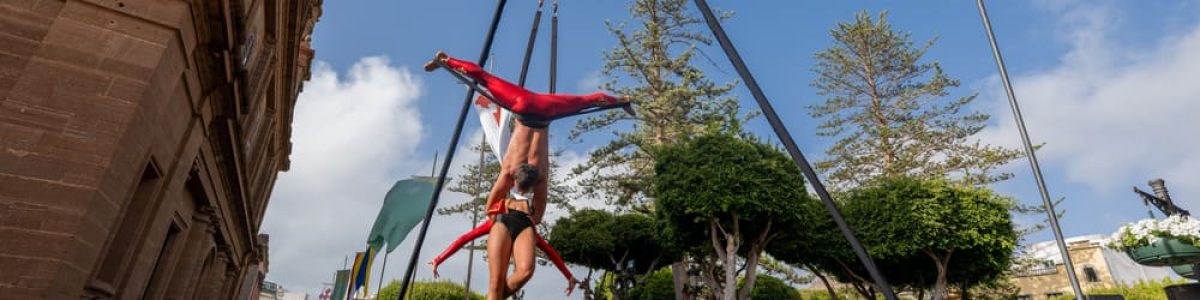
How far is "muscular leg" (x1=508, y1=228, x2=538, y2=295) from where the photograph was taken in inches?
178

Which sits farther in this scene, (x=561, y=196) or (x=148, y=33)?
(x=561, y=196)

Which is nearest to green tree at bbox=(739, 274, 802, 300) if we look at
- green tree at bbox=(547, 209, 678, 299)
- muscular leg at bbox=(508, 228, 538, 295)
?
green tree at bbox=(547, 209, 678, 299)

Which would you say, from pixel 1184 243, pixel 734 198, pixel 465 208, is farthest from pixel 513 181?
pixel 465 208

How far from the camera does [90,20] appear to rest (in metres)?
5.49

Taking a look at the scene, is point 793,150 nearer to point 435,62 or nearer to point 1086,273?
point 435,62

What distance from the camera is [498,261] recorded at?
4590 millimetres

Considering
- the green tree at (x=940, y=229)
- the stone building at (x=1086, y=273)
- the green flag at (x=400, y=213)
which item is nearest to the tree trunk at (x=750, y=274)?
the green tree at (x=940, y=229)

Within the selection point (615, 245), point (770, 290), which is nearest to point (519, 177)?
point (615, 245)

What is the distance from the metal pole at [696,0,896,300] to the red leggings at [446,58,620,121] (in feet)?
8.06

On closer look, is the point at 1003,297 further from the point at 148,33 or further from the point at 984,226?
the point at 148,33

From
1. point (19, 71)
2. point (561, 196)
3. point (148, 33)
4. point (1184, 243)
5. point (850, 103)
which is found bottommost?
point (1184, 243)

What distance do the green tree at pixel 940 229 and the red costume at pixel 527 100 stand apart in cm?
1185

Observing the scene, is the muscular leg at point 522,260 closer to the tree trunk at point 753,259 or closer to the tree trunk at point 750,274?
the tree trunk at point 753,259

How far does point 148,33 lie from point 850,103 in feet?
86.2
